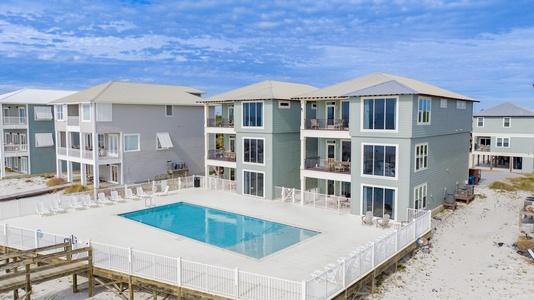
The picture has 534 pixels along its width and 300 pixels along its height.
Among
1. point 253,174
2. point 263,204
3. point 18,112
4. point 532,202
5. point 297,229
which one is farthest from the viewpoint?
point 18,112

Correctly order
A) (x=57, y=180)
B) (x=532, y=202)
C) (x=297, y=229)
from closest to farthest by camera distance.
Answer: (x=297, y=229)
(x=532, y=202)
(x=57, y=180)

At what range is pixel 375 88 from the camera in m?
21.7

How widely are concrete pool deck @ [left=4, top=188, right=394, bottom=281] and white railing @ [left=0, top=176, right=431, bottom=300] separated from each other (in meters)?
1.53

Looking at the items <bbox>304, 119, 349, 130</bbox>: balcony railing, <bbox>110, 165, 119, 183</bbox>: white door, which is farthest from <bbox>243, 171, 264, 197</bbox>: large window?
<bbox>110, 165, 119, 183</bbox>: white door

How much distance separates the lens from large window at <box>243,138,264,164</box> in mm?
27859

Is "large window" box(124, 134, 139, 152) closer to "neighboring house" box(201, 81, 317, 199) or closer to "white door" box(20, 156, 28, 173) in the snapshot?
"neighboring house" box(201, 81, 317, 199)

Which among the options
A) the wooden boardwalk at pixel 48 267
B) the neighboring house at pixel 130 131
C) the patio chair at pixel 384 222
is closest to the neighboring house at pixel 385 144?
the patio chair at pixel 384 222

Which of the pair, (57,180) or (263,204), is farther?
(57,180)

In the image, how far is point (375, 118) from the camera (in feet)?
71.3

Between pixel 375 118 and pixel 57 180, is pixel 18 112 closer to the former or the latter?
pixel 57 180

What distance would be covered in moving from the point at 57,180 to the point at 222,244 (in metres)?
22.8

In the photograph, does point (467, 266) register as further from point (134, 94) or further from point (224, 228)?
point (134, 94)

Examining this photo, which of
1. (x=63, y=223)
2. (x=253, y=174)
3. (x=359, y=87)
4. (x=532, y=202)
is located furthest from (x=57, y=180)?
(x=532, y=202)

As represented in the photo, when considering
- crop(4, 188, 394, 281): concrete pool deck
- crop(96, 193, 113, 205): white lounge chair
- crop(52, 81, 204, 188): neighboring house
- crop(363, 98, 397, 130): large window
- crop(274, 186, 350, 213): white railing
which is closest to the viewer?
crop(4, 188, 394, 281): concrete pool deck
